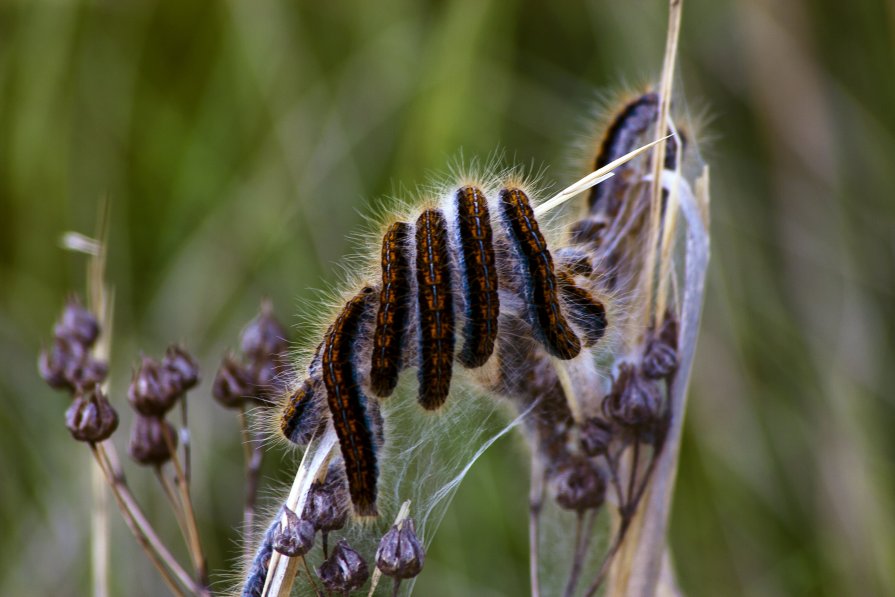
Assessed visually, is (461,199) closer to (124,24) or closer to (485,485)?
(485,485)

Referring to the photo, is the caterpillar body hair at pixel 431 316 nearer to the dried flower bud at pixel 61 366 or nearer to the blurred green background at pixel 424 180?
the dried flower bud at pixel 61 366

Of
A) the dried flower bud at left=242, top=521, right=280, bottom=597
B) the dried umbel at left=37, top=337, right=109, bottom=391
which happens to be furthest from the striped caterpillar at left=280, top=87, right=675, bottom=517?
the dried umbel at left=37, top=337, right=109, bottom=391

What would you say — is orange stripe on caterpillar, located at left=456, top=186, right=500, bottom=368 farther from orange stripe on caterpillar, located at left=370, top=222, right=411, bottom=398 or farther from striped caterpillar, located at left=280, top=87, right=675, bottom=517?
orange stripe on caterpillar, located at left=370, top=222, right=411, bottom=398

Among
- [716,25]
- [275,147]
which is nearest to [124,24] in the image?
[275,147]

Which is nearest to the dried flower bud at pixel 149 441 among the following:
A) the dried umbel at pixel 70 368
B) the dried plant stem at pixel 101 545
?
the dried umbel at pixel 70 368

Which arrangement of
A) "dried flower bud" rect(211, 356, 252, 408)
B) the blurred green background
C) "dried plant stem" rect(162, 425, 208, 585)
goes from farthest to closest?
the blurred green background < "dried flower bud" rect(211, 356, 252, 408) < "dried plant stem" rect(162, 425, 208, 585)

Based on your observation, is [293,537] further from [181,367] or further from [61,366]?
[61,366]
